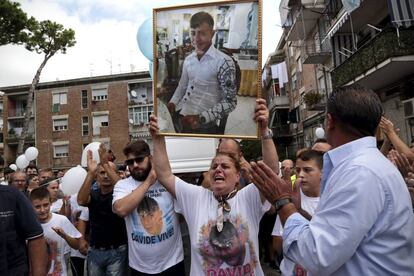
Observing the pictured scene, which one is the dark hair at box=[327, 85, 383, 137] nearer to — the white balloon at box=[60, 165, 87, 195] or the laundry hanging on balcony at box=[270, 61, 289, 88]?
the white balloon at box=[60, 165, 87, 195]

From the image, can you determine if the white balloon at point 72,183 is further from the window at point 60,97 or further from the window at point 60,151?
the window at point 60,97

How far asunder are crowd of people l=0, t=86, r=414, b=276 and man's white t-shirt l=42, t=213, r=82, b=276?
0.01 metres

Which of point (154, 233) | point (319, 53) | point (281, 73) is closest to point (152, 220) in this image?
point (154, 233)

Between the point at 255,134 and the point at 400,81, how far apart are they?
1485cm

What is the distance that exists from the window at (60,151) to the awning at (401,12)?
1339 inches

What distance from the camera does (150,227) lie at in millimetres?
3576

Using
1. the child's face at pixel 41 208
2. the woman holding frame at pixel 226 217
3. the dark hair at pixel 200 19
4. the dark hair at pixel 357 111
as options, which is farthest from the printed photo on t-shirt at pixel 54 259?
the dark hair at pixel 357 111

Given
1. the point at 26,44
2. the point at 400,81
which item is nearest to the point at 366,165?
the point at 400,81

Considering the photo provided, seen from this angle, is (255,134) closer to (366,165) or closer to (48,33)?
(366,165)

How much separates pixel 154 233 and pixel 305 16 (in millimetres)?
23401

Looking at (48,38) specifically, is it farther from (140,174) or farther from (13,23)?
(140,174)

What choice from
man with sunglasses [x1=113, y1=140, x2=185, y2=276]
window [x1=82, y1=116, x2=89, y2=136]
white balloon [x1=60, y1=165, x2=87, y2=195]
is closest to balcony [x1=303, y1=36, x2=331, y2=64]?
white balloon [x1=60, y1=165, x2=87, y2=195]

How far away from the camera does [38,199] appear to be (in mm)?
4301

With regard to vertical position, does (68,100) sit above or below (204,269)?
above
